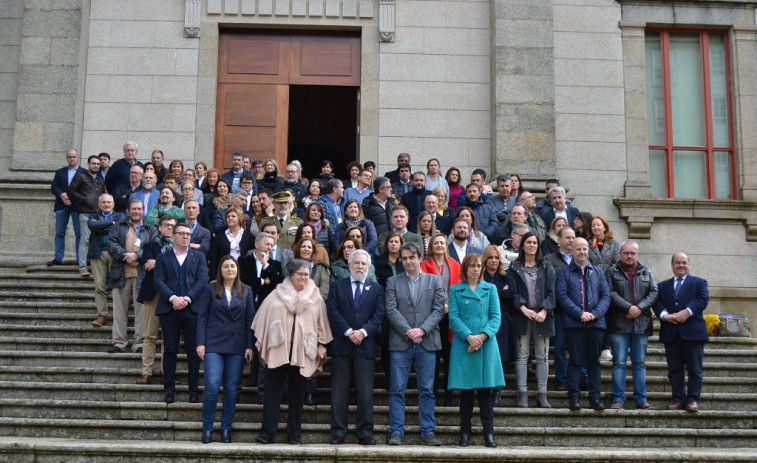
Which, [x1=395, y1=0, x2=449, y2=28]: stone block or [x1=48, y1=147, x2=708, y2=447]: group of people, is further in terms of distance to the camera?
[x1=395, y1=0, x2=449, y2=28]: stone block

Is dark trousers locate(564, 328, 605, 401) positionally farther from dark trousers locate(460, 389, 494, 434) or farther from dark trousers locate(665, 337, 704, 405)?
dark trousers locate(460, 389, 494, 434)

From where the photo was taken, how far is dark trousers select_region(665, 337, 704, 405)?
10273mm

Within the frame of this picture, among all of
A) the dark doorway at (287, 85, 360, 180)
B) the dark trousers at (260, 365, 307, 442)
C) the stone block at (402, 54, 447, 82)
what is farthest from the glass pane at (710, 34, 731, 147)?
the dark trousers at (260, 365, 307, 442)

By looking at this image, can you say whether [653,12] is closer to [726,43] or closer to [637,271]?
[726,43]

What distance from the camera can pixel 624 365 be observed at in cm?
1034

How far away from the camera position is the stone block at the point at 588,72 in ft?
53.3

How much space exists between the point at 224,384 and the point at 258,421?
0.75 meters

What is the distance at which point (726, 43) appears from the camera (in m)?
16.6

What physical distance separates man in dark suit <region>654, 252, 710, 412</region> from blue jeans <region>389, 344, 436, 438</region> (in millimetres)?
2825

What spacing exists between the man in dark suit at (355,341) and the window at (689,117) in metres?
8.20

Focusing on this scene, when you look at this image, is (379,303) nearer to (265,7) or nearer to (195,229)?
(195,229)

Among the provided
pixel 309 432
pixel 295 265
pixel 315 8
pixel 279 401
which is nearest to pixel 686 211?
pixel 315 8

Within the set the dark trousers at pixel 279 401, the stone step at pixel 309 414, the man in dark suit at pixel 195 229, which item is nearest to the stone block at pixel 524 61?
the man in dark suit at pixel 195 229

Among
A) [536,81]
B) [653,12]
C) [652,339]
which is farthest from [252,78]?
[652,339]
